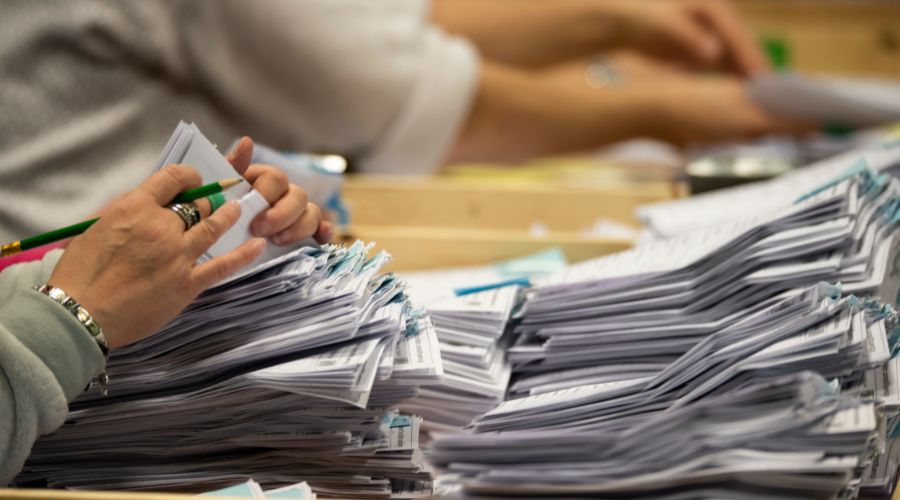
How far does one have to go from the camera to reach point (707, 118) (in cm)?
221

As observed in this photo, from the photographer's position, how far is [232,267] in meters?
0.75

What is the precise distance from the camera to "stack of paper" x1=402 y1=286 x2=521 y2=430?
2.78ft

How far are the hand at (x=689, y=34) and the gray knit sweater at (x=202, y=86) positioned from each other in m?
0.61

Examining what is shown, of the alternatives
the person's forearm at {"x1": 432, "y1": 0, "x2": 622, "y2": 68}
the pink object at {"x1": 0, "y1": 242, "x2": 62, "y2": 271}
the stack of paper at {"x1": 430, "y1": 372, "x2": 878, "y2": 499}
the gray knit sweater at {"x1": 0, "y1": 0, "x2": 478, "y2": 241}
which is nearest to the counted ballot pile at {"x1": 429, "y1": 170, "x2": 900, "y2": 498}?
the stack of paper at {"x1": 430, "y1": 372, "x2": 878, "y2": 499}

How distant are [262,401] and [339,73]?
2.83 ft

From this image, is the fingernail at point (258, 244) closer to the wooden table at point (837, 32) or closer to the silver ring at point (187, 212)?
the silver ring at point (187, 212)

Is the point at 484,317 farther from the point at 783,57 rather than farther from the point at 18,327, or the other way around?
the point at 783,57

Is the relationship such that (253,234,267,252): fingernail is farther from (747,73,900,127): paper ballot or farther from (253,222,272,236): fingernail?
(747,73,900,127): paper ballot

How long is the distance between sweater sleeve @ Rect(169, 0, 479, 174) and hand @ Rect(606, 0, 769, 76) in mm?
612

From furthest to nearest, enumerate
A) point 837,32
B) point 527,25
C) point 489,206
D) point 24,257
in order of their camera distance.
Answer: point 837,32
point 527,25
point 489,206
point 24,257

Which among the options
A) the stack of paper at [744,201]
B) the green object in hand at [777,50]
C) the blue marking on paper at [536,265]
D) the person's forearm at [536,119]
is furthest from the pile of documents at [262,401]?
the green object in hand at [777,50]

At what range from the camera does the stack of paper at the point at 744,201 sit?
1156mm

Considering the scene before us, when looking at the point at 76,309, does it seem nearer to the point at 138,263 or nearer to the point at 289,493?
the point at 138,263

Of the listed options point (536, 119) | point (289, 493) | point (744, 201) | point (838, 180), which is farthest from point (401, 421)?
point (536, 119)
